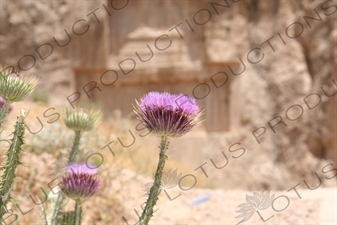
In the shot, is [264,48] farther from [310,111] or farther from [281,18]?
[310,111]

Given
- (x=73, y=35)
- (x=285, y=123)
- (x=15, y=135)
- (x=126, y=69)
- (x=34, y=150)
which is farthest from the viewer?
(x=285, y=123)

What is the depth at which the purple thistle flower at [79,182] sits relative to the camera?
198 cm

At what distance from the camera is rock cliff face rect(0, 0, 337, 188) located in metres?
8.49

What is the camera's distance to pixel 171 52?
8758 millimetres

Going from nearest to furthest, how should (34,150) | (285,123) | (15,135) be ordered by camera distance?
(15,135), (34,150), (285,123)

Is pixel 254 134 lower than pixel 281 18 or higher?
lower

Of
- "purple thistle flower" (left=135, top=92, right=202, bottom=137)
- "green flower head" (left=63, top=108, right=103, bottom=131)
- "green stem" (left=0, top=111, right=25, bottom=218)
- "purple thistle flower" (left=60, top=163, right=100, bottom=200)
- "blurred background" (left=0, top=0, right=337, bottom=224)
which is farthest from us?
"blurred background" (left=0, top=0, right=337, bottom=224)

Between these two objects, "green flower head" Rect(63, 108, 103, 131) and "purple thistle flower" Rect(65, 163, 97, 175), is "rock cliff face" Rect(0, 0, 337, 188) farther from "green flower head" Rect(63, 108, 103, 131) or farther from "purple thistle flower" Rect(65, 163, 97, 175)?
"purple thistle flower" Rect(65, 163, 97, 175)

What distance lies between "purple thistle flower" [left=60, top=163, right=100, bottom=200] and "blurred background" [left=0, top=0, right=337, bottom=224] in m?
5.69

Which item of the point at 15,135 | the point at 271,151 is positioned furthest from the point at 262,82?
the point at 15,135

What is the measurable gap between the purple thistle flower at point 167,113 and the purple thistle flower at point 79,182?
17.5 inches

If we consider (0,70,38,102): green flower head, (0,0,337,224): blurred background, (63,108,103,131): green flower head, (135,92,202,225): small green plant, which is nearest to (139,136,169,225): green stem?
(135,92,202,225): small green plant

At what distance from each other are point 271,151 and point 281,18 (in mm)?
2320

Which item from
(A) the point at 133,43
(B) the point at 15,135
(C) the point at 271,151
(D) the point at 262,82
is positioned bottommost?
(B) the point at 15,135
